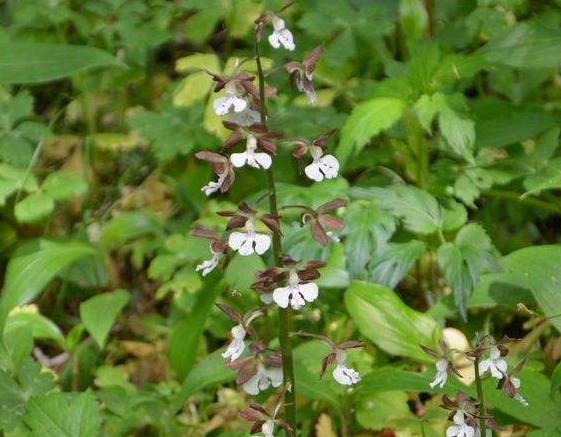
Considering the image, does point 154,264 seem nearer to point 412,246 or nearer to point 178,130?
point 178,130

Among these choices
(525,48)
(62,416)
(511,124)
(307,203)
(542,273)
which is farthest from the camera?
(511,124)

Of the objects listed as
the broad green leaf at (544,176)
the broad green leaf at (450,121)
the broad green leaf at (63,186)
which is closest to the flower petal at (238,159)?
the broad green leaf at (450,121)

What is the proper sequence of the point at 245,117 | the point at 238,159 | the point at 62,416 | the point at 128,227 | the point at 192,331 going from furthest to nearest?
1. the point at 128,227
2. the point at 192,331
3. the point at 62,416
4. the point at 245,117
5. the point at 238,159

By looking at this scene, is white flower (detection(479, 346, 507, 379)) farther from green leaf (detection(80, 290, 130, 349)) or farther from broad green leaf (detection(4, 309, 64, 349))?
broad green leaf (detection(4, 309, 64, 349))

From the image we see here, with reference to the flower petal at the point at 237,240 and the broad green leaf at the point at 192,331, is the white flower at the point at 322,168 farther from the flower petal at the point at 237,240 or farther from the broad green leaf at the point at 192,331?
the broad green leaf at the point at 192,331

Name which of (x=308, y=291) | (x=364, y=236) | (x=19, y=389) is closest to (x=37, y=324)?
(x=19, y=389)

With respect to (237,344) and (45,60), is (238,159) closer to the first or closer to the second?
(237,344)

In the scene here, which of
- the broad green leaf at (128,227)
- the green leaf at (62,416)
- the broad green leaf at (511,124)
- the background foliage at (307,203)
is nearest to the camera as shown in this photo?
the green leaf at (62,416)

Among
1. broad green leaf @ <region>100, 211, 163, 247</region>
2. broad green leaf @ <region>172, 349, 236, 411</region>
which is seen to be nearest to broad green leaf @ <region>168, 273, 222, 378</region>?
broad green leaf @ <region>172, 349, 236, 411</region>
